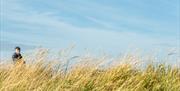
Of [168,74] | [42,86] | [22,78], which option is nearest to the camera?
[42,86]

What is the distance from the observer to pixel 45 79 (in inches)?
418

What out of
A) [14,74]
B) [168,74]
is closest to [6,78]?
[14,74]

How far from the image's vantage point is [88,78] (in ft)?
33.7

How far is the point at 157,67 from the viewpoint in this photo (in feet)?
40.5

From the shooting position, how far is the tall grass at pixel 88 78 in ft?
32.1

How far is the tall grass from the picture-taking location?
32.1 feet

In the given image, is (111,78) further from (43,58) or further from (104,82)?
(43,58)

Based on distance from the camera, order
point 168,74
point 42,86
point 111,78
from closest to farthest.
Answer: point 42,86 → point 111,78 → point 168,74

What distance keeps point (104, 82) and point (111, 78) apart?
35cm

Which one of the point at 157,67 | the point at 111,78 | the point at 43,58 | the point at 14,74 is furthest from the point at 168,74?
the point at 14,74

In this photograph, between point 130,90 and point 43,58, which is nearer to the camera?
point 130,90

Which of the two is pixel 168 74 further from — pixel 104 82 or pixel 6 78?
pixel 6 78

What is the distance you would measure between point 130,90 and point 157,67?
249 cm

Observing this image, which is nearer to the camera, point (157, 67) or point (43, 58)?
point (43, 58)
